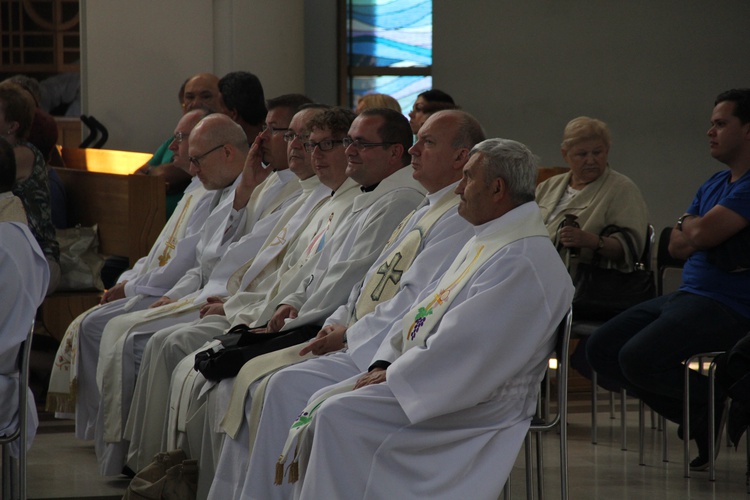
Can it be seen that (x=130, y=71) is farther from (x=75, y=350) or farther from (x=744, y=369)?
(x=744, y=369)

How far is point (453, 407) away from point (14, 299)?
1624 millimetres

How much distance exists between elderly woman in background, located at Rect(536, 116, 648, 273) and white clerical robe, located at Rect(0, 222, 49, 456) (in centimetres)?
267

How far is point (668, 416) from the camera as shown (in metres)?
5.27

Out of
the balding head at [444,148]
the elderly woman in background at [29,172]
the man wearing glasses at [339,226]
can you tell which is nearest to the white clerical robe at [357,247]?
the man wearing glasses at [339,226]

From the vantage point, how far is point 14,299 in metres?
4.10

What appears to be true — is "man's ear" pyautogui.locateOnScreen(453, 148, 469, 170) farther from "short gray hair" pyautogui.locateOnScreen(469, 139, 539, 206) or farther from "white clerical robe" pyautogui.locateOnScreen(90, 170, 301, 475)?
"white clerical robe" pyautogui.locateOnScreen(90, 170, 301, 475)

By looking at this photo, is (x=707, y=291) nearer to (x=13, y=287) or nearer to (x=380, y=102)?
(x=380, y=102)

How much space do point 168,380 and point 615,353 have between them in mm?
1947

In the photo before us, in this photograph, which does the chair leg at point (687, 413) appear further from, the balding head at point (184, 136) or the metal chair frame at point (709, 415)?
the balding head at point (184, 136)

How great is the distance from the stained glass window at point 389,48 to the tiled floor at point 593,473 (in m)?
6.24

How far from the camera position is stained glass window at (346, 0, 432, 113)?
38.3 ft

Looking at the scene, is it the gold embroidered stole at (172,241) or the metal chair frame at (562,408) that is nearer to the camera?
the metal chair frame at (562,408)

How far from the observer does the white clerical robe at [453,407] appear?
3490 mm

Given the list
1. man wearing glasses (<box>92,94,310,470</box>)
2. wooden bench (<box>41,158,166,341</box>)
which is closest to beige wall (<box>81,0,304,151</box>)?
wooden bench (<box>41,158,166,341</box>)
